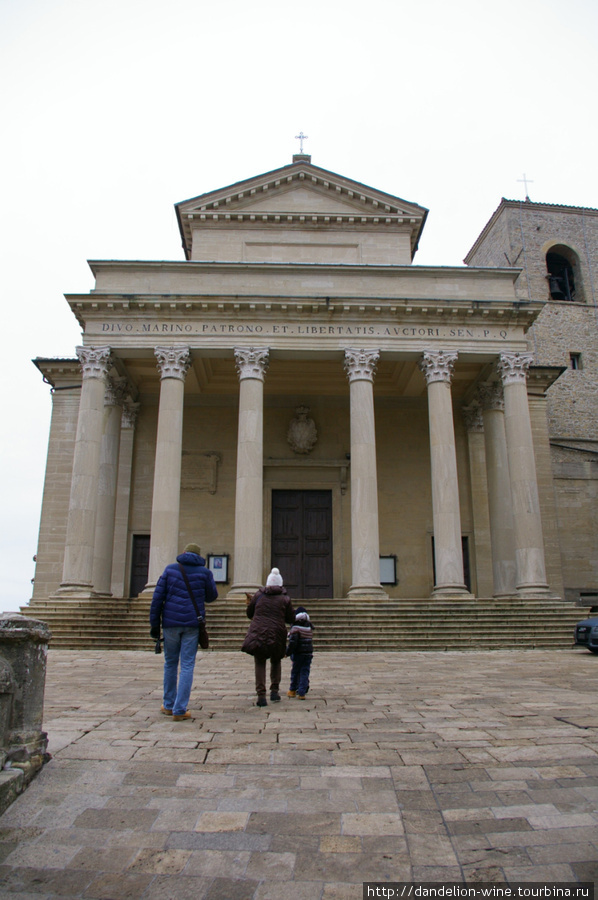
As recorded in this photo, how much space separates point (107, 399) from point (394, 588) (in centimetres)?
1222

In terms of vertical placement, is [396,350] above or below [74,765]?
above

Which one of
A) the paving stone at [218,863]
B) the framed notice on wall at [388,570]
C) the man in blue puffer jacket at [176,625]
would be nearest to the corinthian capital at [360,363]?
the framed notice on wall at [388,570]

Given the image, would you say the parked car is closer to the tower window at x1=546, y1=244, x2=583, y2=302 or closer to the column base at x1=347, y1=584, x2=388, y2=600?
the column base at x1=347, y1=584, x2=388, y2=600

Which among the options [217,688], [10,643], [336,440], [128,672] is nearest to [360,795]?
[10,643]

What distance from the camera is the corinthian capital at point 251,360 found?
20672 millimetres

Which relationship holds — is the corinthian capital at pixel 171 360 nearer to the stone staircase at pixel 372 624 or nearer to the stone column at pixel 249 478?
the stone column at pixel 249 478

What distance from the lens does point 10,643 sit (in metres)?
5.05

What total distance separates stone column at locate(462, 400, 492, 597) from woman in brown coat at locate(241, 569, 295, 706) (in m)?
17.8

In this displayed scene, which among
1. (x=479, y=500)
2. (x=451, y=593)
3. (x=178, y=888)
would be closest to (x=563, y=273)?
(x=479, y=500)

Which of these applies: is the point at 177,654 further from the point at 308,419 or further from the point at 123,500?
the point at 308,419

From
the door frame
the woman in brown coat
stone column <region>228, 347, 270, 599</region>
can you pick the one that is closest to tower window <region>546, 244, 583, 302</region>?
the door frame

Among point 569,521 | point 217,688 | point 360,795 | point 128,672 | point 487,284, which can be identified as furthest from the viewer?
point 569,521

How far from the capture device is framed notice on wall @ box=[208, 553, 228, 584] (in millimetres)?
23641

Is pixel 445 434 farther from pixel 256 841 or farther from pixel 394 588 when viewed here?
Result: pixel 256 841
